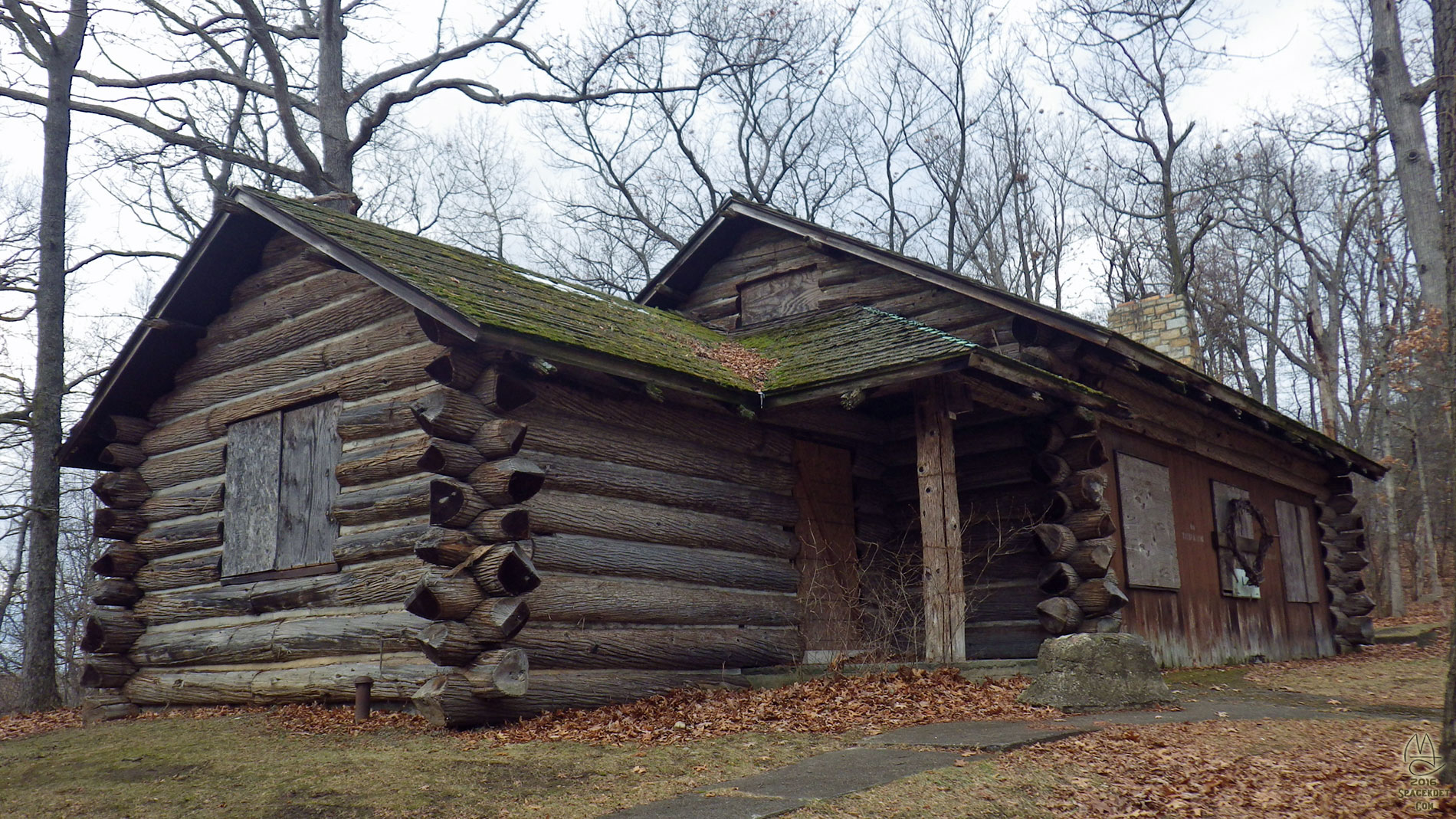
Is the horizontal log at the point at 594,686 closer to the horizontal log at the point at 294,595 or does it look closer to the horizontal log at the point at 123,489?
the horizontal log at the point at 294,595

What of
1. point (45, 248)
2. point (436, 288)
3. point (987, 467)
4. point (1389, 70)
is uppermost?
point (1389, 70)

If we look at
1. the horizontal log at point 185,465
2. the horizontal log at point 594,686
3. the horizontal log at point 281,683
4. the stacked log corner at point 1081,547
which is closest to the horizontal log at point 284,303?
the horizontal log at point 185,465

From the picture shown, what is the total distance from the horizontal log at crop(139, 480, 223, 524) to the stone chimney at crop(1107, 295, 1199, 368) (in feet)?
38.8

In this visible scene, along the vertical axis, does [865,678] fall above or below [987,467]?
below

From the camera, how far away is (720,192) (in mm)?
27875

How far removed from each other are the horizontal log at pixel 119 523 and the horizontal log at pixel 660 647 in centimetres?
571

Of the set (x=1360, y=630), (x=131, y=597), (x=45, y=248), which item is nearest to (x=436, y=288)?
(x=131, y=597)

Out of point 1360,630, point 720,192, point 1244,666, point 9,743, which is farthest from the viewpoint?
point 720,192

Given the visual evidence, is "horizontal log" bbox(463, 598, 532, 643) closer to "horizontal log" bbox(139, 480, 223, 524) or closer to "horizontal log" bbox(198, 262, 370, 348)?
"horizontal log" bbox(198, 262, 370, 348)

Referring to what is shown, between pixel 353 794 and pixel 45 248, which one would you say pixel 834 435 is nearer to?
pixel 353 794

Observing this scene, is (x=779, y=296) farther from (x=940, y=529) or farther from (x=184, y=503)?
(x=184, y=503)

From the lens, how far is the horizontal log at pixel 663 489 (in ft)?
31.0

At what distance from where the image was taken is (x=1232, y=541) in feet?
47.4

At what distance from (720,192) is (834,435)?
1664cm
